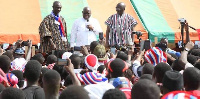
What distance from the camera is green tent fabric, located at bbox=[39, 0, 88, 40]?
14.2 meters

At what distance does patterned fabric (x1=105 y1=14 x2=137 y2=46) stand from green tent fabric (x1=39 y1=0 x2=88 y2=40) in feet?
8.72

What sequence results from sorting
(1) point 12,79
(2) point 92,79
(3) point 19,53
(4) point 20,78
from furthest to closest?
(3) point 19,53 < (4) point 20,78 < (1) point 12,79 < (2) point 92,79

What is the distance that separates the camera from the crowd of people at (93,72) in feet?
12.9

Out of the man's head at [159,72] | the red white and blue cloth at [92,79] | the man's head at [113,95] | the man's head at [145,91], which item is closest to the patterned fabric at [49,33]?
the red white and blue cloth at [92,79]

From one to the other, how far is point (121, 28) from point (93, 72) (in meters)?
5.82

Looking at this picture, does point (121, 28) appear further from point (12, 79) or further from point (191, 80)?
point (191, 80)

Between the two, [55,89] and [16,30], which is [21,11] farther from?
[55,89]

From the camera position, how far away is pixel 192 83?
190 inches

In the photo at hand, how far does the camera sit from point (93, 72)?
5723 millimetres

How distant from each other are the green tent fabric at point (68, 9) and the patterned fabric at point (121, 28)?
8.72ft

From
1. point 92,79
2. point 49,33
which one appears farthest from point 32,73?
point 49,33

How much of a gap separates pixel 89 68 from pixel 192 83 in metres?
2.13

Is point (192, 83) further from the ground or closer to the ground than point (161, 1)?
closer to the ground

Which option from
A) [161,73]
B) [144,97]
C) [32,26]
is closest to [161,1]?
[32,26]
